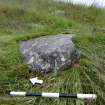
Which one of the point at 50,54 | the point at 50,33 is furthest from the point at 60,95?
the point at 50,33

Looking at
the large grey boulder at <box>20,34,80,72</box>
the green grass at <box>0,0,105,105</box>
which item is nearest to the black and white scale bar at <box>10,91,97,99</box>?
the green grass at <box>0,0,105,105</box>

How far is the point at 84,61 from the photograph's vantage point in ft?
13.1

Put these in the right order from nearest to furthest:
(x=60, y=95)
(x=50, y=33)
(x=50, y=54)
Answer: (x=60, y=95), (x=50, y=54), (x=50, y=33)

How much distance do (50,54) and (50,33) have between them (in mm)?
717

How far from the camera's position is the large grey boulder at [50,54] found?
398 centimetres

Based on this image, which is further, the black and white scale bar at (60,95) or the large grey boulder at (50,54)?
the large grey boulder at (50,54)

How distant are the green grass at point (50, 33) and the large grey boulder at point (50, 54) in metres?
0.08

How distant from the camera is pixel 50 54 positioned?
13.3ft

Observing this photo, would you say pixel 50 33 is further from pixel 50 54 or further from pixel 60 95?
pixel 60 95

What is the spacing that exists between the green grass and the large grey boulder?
0.25ft

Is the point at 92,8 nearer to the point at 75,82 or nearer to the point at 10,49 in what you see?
the point at 10,49

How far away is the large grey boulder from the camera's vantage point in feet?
13.1

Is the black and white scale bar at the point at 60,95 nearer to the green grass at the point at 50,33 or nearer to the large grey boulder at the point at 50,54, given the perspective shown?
the green grass at the point at 50,33

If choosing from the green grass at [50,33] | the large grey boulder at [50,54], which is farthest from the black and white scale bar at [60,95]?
the large grey boulder at [50,54]
